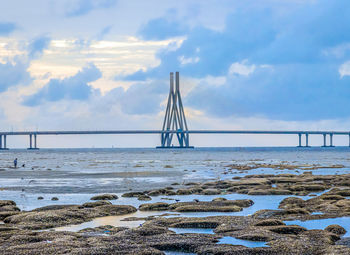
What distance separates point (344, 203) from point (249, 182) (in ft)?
41.4

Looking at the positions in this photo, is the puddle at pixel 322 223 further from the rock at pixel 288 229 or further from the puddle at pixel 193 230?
the puddle at pixel 193 230

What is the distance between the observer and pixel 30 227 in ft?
55.8

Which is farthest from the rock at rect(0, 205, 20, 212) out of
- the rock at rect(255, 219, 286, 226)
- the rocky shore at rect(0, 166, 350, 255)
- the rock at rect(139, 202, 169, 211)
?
the rock at rect(255, 219, 286, 226)

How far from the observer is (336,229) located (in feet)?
52.2

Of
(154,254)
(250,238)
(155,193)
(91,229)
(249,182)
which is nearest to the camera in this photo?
(154,254)

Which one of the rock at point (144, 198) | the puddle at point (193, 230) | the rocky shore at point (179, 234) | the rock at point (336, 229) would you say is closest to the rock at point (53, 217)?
the rocky shore at point (179, 234)

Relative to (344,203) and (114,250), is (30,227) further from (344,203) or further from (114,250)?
(344,203)

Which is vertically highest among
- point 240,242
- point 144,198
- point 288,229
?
point 288,229

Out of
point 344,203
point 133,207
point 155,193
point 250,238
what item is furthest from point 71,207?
point 344,203

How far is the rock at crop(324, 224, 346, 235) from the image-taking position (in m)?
15.8

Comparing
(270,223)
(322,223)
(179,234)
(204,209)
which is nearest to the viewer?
(179,234)

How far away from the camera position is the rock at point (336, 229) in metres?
15.8

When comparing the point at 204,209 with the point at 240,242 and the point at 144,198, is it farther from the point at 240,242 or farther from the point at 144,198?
the point at 240,242

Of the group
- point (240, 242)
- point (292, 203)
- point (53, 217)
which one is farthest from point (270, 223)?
point (53, 217)
